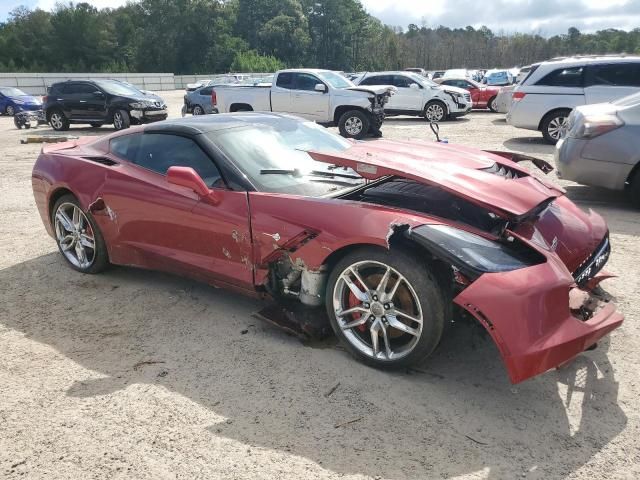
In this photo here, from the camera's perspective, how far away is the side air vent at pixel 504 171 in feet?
11.9

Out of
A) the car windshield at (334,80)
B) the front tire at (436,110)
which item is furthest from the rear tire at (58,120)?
the front tire at (436,110)

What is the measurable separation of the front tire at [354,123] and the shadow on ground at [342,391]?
1025 cm

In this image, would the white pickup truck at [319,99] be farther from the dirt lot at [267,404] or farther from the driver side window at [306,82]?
the dirt lot at [267,404]

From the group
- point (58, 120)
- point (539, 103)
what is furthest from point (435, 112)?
point (58, 120)

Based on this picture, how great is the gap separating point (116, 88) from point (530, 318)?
1683cm

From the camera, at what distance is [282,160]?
381cm

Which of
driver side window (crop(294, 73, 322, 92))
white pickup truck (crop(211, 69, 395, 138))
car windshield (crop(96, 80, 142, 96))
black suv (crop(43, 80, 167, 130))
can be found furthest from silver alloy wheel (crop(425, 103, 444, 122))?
car windshield (crop(96, 80, 142, 96))

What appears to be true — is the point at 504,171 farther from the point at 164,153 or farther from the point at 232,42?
the point at 232,42

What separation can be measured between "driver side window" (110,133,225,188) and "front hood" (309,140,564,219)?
0.81 meters

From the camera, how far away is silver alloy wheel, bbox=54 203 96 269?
15.2 feet

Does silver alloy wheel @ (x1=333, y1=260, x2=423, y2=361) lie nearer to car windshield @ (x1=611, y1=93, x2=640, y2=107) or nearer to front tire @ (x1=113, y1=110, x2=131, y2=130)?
car windshield @ (x1=611, y1=93, x2=640, y2=107)

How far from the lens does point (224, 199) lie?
3510mm

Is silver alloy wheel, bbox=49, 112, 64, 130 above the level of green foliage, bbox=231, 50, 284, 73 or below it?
below

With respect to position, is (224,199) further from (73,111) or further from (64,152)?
(73,111)
